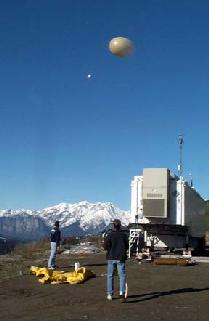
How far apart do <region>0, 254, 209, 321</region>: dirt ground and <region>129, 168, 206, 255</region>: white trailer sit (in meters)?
8.04

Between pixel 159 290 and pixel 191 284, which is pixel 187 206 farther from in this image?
pixel 159 290

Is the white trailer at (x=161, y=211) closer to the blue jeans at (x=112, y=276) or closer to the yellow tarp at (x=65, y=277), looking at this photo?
the yellow tarp at (x=65, y=277)

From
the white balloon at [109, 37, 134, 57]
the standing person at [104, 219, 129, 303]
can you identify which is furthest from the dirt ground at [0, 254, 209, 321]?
the white balloon at [109, 37, 134, 57]

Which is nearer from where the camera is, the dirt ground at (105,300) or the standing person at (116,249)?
the dirt ground at (105,300)

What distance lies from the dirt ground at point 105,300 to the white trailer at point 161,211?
8.04 m

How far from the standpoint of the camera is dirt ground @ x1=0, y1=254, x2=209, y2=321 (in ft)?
41.0

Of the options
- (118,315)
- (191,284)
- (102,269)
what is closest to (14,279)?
(102,269)

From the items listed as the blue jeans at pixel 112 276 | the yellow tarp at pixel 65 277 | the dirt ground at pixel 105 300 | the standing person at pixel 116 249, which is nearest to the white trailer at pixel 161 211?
the dirt ground at pixel 105 300

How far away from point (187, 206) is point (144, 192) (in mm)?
2479

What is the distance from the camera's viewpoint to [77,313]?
12781mm

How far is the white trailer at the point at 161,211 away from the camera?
29047 mm

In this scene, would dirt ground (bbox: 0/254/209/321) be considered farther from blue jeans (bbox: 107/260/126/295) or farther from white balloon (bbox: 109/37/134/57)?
white balloon (bbox: 109/37/134/57)

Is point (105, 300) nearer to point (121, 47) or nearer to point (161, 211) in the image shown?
point (121, 47)

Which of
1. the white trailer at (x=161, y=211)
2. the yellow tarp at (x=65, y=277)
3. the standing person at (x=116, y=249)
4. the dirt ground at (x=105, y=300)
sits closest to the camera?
the dirt ground at (x=105, y=300)
